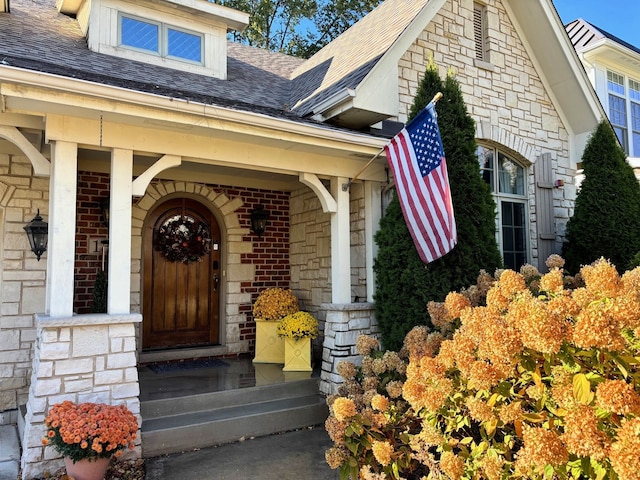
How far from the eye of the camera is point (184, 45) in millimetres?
6621

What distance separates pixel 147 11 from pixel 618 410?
268 inches

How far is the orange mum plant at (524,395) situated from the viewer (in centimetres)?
184

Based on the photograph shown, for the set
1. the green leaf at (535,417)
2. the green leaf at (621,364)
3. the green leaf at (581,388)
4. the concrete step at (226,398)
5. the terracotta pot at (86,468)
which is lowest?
the terracotta pot at (86,468)

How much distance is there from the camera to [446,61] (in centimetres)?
634

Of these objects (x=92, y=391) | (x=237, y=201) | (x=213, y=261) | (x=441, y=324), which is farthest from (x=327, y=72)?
(x=92, y=391)

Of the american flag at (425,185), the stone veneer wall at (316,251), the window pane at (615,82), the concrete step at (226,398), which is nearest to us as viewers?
the american flag at (425,185)

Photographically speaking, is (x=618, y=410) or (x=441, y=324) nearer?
(x=618, y=410)

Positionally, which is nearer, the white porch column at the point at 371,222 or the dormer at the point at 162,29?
the white porch column at the point at 371,222

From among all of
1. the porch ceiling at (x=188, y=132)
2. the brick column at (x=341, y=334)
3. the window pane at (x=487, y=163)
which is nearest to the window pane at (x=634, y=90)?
the window pane at (x=487, y=163)

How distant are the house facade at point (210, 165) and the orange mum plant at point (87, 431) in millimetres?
276

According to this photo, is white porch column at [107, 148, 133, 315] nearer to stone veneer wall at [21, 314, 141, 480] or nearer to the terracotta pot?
stone veneer wall at [21, 314, 141, 480]

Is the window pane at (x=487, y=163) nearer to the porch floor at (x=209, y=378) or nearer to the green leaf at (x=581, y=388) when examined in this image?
the porch floor at (x=209, y=378)

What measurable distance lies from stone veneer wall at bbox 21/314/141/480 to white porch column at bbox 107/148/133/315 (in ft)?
0.55

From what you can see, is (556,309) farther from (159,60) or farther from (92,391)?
(159,60)
